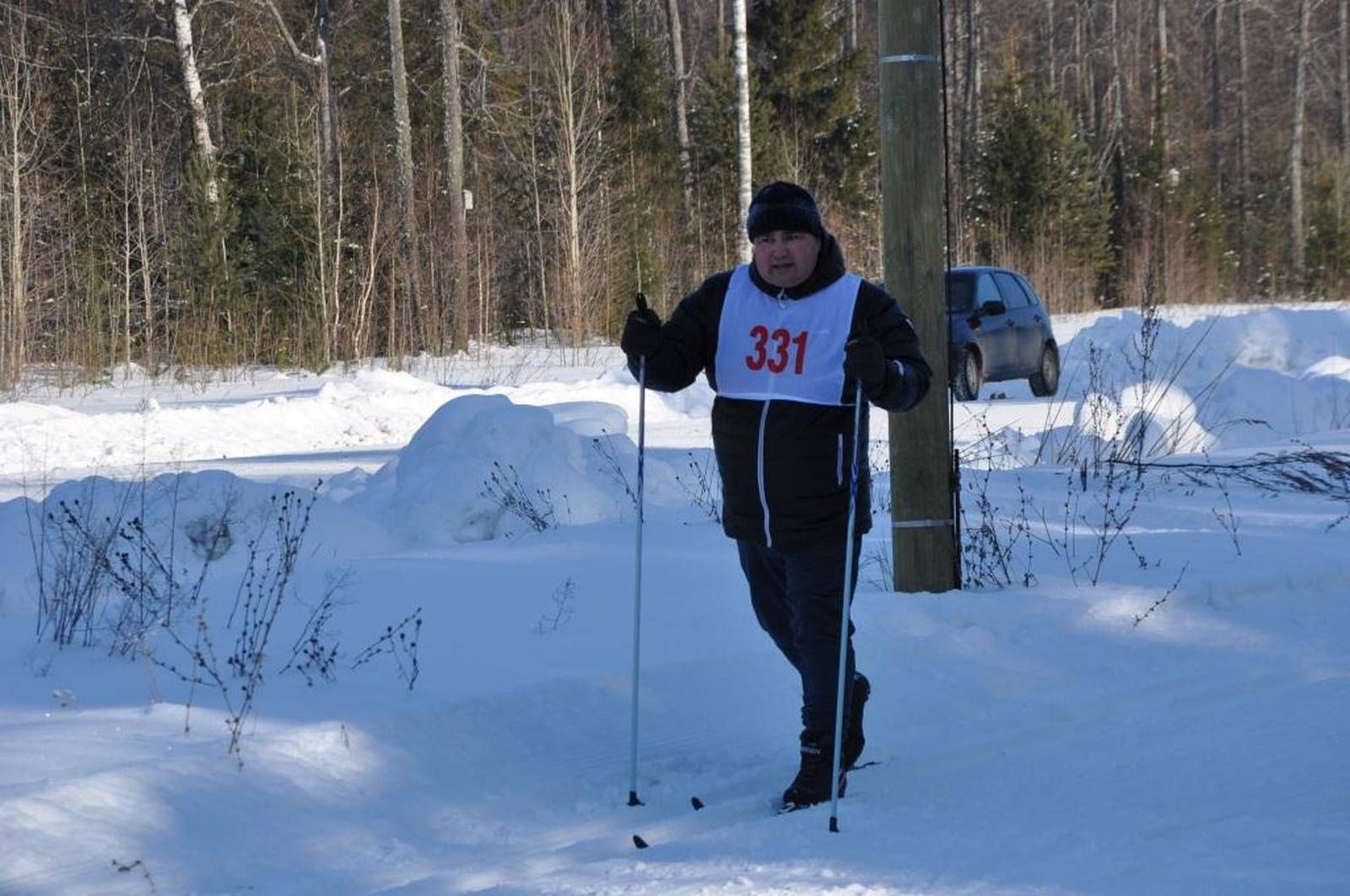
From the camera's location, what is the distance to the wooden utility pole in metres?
6.74

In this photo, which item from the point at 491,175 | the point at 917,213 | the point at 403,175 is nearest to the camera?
the point at 917,213

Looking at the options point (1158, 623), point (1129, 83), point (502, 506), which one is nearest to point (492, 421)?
point (502, 506)

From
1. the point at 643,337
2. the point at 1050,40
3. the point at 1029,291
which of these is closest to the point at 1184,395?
the point at 1029,291

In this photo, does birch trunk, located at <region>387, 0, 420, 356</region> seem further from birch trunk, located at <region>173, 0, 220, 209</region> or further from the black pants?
the black pants

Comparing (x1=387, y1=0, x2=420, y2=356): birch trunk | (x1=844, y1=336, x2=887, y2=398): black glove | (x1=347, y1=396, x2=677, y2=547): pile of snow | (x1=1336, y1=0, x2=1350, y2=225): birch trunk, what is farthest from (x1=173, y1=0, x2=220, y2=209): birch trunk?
(x1=1336, y1=0, x2=1350, y2=225): birch trunk

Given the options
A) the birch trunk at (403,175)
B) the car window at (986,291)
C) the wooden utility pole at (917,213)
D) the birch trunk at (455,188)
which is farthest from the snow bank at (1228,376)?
the birch trunk at (403,175)

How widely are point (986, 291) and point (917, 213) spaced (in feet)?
43.6

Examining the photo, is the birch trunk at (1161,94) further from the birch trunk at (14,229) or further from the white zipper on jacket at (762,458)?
the white zipper on jacket at (762,458)

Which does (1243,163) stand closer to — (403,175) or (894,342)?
(403,175)

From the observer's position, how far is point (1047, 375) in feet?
67.1

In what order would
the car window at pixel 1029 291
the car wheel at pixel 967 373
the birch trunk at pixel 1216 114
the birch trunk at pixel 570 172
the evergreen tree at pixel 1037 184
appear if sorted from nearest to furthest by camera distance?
the car wheel at pixel 967 373
the car window at pixel 1029 291
the birch trunk at pixel 570 172
the evergreen tree at pixel 1037 184
the birch trunk at pixel 1216 114

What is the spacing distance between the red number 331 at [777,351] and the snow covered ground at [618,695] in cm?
131

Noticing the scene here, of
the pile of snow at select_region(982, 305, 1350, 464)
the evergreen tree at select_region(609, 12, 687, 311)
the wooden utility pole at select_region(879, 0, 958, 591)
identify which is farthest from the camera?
the evergreen tree at select_region(609, 12, 687, 311)

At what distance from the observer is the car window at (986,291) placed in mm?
19531
